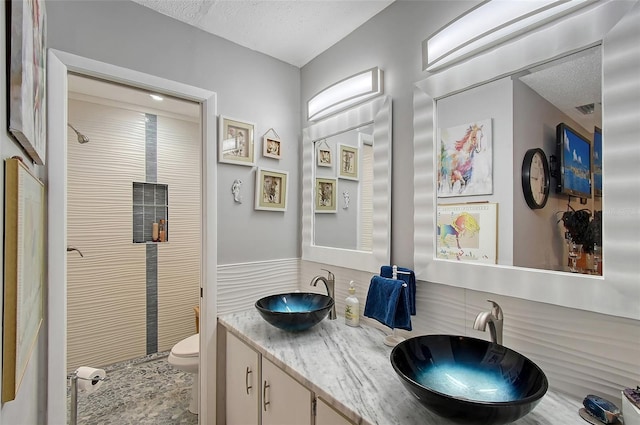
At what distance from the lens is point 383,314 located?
4.55 feet

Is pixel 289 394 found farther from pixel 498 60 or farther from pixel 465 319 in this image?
pixel 498 60

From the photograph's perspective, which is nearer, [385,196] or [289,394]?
[289,394]

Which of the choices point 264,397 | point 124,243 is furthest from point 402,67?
point 124,243

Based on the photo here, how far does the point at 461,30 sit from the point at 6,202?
5.00ft

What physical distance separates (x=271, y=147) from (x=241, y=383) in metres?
1.40

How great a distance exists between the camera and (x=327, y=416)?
3.44 feet

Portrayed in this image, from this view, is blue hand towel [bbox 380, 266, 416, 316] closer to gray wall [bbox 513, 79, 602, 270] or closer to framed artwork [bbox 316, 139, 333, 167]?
gray wall [bbox 513, 79, 602, 270]

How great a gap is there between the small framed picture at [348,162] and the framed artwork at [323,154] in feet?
0.35


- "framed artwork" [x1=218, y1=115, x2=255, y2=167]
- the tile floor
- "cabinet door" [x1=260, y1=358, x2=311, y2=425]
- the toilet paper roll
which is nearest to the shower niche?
the tile floor

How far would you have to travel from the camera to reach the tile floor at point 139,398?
2.09 metres

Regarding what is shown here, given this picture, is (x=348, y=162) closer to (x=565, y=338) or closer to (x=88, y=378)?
(x=565, y=338)

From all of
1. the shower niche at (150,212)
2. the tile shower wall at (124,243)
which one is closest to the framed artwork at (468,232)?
the tile shower wall at (124,243)

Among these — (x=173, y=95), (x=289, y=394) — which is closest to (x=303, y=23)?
(x=173, y=95)

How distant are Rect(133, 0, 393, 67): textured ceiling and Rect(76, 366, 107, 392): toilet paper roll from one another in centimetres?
179
